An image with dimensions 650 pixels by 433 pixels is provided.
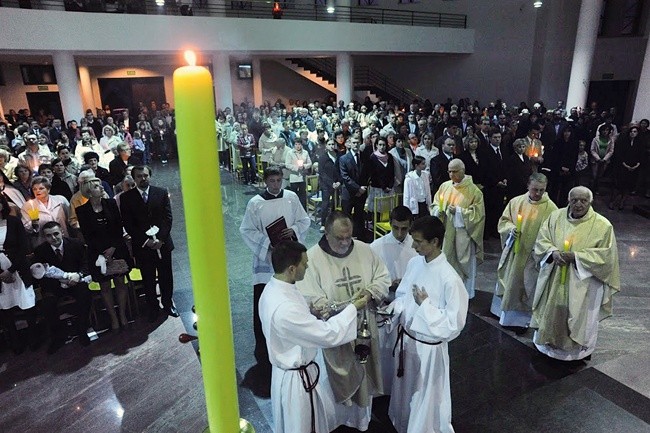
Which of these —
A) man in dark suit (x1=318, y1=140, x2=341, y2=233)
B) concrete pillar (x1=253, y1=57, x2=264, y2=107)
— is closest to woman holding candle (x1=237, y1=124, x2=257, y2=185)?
man in dark suit (x1=318, y1=140, x2=341, y2=233)

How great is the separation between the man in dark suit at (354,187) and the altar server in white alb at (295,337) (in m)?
4.71

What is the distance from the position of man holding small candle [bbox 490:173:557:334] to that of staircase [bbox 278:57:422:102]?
18.0 m

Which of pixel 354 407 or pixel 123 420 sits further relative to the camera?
pixel 123 420

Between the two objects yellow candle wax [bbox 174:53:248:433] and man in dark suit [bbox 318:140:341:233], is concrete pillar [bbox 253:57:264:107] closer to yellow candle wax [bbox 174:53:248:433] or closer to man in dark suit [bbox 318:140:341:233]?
man in dark suit [bbox 318:140:341:233]

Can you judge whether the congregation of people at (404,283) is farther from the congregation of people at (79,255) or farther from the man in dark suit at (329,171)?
the congregation of people at (79,255)

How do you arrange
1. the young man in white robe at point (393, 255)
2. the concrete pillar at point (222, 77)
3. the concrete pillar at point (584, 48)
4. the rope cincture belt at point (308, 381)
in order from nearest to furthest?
the rope cincture belt at point (308, 381), the young man in white robe at point (393, 255), the concrete pillar at point (584, 48), the concrete pillar at point (222, 77)

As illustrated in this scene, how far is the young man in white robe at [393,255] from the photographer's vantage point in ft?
13.3

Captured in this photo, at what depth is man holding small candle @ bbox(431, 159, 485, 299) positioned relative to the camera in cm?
576

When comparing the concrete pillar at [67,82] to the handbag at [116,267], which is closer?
the handbag at [116,267]

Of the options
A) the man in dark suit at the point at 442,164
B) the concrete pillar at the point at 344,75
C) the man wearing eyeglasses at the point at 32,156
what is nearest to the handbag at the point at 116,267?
the man wearing eyeglasses at the point at 32,156

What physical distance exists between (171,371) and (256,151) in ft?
29.0

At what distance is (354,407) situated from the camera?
3.75 metres

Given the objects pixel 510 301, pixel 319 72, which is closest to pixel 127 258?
pixel 510 301

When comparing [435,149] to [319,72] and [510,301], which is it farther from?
[319,72]
